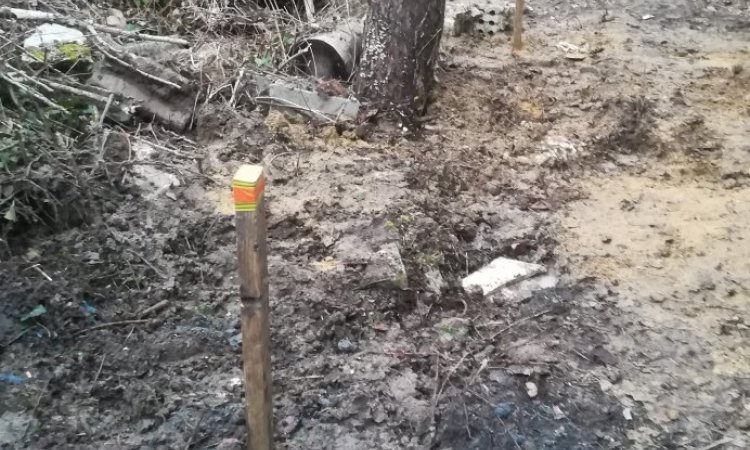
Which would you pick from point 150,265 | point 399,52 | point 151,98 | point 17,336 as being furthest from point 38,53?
point 399,52

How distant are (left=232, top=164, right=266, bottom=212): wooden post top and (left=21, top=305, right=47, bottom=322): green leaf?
4.72 ft

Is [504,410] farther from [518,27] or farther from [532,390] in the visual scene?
[518,27]

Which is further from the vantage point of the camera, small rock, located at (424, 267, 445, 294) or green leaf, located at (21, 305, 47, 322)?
small rock, located at (424, 267, 445, 294)

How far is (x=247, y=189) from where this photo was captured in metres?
1.78

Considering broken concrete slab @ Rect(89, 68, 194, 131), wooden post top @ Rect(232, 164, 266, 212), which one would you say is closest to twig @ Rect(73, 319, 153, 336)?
wooden post top @ Rect(232, 164, 266, 212)

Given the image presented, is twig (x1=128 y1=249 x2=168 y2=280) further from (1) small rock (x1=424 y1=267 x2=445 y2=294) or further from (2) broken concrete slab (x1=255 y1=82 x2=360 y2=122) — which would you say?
(2) broken concrete slab (x1=255 y1=82 x2=360 y2=122)

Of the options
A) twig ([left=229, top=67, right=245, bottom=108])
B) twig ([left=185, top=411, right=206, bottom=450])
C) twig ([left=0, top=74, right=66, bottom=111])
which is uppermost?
twig ([left=0, top=74, right=66, bottom=111])

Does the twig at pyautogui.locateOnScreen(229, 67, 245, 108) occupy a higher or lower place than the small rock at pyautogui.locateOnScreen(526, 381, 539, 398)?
higher

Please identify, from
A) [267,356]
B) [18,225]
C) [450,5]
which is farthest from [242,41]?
[267,356]

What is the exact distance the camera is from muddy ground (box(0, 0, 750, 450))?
8.09 ft

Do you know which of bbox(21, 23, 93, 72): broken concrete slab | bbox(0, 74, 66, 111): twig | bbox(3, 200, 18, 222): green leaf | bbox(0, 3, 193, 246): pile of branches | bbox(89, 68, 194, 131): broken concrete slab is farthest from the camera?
bbox(89, 68, 194, 131): broken concrete slab

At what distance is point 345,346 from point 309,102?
88.5 inches

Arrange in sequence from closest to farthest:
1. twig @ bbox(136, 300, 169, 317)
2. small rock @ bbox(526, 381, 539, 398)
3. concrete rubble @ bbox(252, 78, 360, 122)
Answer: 1. small rock @ bbox(526, 381, 539, 398)
2. twig @ bbox(136, 300, 169, 317)
3. concrete rubble @ bbox(252, 78, 360, 122)

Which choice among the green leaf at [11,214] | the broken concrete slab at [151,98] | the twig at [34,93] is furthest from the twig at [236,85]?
the green leaf at [11,214]
